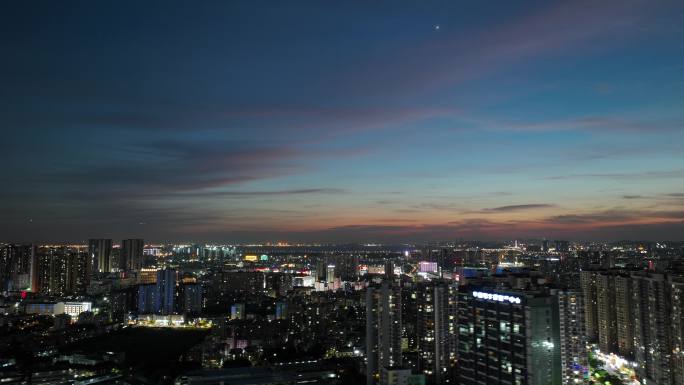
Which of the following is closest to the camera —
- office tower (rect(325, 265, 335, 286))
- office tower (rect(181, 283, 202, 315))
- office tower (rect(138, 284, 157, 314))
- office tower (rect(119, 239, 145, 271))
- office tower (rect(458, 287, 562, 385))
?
office tower (rect(458, 287, 562, 385))

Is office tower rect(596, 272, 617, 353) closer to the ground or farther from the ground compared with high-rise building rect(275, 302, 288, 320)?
farther from the ground

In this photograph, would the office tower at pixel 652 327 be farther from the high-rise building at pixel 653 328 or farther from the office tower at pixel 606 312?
the office tower at pixel 606 312

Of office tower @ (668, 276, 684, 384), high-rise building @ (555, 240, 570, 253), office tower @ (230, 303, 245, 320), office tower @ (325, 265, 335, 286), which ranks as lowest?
office tower @ (230, 303, 245, 320)

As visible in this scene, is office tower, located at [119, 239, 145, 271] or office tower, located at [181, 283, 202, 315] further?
office tower, located at [119, 239, 145, 271]

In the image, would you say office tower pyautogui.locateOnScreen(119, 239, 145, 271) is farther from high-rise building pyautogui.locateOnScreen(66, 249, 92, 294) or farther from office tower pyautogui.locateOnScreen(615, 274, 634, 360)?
office tower pyautogui.locateOnScreen(615, 274, 634, 360)

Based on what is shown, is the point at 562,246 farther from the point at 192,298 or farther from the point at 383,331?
the point at 383,331

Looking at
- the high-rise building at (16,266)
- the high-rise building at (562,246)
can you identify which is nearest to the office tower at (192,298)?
the high-rise building at (16,266)

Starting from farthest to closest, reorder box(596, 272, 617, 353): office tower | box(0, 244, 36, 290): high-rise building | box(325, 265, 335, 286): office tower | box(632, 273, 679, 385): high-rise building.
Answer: box(325, 265, 335, 286): office tower → box(0, 244, 36, 290): high-rise building → box(596, 272, 617, 353): office tower → box(632, 273, 679, 385): high-rise building

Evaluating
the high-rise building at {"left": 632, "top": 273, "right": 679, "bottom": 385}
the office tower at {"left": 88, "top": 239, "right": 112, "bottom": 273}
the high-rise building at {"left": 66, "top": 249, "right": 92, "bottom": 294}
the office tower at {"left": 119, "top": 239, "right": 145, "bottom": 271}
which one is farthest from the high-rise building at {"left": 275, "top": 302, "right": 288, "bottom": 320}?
the office tower at {"left": 119, "top": 239, "right": 145, "bottom": 271}
